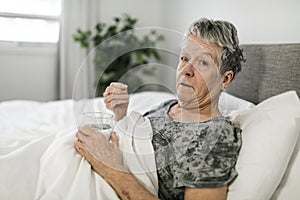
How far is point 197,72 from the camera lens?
1.09m

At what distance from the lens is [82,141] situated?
3.78 ft

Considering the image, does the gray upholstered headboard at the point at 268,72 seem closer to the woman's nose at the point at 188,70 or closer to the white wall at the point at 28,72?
the woman's nose at the point at 188,70

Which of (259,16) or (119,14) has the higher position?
(259,16)

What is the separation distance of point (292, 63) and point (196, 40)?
50cm

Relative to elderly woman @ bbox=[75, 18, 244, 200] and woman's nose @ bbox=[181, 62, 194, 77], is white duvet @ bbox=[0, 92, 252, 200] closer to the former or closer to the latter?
elderly woman @ bbox=[75, 18, 244, 200]

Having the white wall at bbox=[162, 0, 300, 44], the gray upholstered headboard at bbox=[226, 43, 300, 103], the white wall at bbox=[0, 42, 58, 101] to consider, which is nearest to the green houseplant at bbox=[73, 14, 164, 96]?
the gray upholstered headboard at bbox=[226, 43, 300, 103]

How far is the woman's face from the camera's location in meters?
1.09

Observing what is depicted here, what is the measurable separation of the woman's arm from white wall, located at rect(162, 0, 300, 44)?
1086mm

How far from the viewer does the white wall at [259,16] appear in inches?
71.4

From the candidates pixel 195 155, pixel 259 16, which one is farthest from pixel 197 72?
pixel 259 16

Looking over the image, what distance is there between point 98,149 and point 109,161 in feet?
0.19

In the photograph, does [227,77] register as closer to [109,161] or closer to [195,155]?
[195,155]

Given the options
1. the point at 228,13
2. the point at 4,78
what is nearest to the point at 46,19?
the point at 4,78

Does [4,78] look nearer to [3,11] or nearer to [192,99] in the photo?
[3,11]
